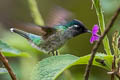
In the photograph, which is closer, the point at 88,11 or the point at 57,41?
the point at 57,41

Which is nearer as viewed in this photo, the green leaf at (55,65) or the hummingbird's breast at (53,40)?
the green leaf at (55,65)

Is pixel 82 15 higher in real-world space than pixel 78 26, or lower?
higher

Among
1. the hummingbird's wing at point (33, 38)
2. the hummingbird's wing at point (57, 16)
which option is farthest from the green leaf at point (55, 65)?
the hummingbird's wing at point (33, 38)

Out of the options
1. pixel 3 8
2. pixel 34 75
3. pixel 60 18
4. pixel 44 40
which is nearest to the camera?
pixel 34 75

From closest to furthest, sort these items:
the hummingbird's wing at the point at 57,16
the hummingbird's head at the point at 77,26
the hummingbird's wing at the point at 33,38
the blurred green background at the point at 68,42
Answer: the hummingbird's wing at the point at 57,16 < the hummingbird's head at the point at 77,26 < the hummingbird's wing at the point at 33,38 < the blurred green background at the point at 68,42

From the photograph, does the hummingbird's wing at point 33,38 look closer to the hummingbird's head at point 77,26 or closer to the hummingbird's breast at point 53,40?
the hummingbird's breast at point 53,40

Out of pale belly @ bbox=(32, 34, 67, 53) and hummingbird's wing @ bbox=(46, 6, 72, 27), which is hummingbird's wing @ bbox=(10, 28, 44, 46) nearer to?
pale belly @ bbox=(32, 34, 67, 53)

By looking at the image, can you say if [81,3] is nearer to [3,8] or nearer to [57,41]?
[3,8]

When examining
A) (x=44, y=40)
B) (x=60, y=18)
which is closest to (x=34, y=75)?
(x=60, y=18)
